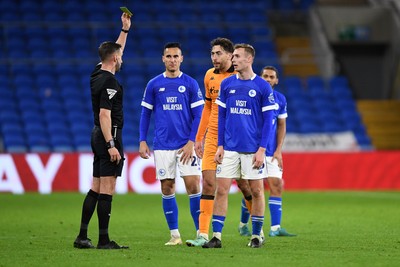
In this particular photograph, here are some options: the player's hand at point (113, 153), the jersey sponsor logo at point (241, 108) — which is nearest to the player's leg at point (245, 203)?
the jersey sponsor logo at point (241, 108)

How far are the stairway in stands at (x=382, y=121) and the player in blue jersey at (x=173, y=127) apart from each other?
17582 mm

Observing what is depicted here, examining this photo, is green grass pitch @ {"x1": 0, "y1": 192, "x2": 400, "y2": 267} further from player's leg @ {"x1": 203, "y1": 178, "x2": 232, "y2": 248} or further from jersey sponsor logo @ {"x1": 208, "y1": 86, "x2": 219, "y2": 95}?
jersey sponsor logo @ {"x1": 208, "y1": 86, "x2": 219, "y2": 95}

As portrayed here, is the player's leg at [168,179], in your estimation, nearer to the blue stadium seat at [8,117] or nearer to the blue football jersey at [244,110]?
the blue football jersey at [244,110]

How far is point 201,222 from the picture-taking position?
1051cm

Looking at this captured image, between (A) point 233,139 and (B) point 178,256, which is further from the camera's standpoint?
(A) point 233,139

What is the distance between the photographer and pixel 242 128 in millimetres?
10406

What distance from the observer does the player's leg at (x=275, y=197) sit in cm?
1227

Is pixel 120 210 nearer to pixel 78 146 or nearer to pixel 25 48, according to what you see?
pixel 78 146

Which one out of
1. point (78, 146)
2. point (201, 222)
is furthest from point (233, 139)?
point (78, 146)

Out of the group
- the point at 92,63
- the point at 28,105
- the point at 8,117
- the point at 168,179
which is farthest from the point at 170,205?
the point at 92,63

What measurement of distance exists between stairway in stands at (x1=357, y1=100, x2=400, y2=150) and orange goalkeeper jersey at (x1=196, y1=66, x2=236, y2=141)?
17464 mm

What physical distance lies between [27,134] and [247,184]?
15039 mm

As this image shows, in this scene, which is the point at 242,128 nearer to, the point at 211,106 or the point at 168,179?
the point at 211,106

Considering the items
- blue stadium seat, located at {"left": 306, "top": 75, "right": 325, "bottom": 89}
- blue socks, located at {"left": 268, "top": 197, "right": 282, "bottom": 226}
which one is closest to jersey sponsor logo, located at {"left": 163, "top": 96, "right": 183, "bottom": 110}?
blue socks, located at {"left": 268, "top": 197, "right": 282, "bottom": 226}
